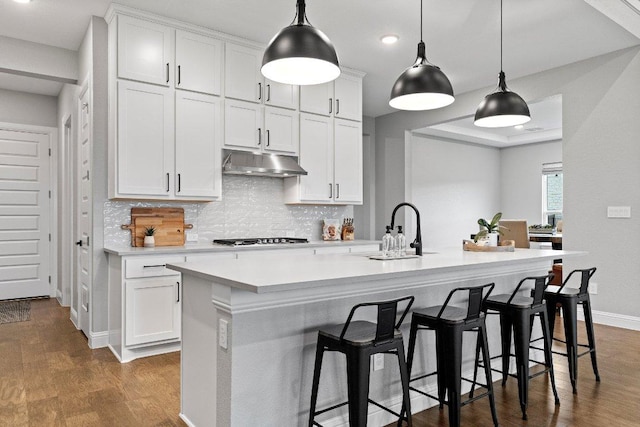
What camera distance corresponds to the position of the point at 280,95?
4.70m

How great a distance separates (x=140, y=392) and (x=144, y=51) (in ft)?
9.06

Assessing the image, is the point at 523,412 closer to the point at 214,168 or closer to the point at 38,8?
the point at 214,168

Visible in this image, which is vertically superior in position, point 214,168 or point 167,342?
point 214,168

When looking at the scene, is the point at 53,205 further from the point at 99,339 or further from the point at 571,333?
the point at 571,333

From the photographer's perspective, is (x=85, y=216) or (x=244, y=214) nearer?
(x=85, y=216)

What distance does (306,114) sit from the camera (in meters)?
4.91

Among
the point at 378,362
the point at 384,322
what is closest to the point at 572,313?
the point at 378,362

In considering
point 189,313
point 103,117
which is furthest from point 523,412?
point 103,117

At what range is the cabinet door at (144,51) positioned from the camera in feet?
12.4

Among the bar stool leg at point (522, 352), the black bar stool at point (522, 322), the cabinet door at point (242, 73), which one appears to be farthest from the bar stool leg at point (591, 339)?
the cabinet door at point (242, 73)

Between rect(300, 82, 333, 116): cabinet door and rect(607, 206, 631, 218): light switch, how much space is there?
3.11 meters

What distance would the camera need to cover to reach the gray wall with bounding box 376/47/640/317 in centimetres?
446

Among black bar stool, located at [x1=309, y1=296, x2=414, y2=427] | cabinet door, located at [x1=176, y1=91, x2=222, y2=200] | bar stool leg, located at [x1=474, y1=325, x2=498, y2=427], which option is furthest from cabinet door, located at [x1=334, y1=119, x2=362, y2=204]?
black bar stool, located at [x1=309, y1=296, x2=414, y2=427]

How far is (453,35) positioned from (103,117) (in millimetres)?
3288
